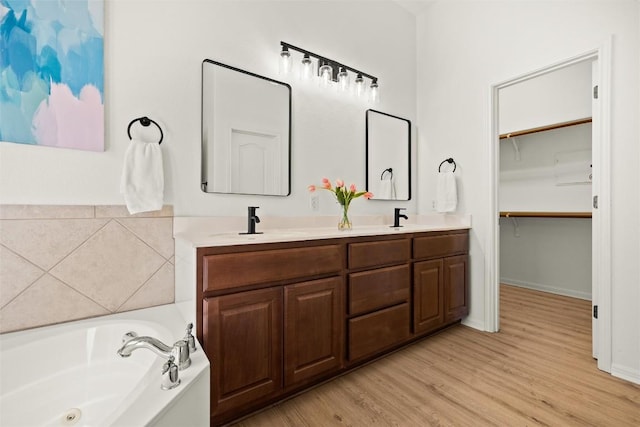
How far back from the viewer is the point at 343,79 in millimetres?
2482

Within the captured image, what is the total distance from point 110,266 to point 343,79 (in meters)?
2.09

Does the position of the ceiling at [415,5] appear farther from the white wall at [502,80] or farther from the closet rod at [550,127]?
the closet rod at [550,127]

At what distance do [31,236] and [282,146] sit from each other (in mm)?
1462

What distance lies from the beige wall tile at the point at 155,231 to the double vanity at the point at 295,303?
0.06 m

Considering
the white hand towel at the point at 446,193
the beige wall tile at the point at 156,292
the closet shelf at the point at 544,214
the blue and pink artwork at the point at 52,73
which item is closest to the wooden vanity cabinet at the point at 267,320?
the beige wall tile at the point at 156,292

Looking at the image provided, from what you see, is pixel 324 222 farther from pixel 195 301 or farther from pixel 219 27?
pixel 219 27

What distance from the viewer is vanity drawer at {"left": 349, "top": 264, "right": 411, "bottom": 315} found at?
6.16 feet

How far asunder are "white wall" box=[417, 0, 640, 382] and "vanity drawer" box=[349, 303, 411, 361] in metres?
0.95

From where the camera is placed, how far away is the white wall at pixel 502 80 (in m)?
1.86

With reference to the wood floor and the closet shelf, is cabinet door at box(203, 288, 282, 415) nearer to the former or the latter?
the wood floor

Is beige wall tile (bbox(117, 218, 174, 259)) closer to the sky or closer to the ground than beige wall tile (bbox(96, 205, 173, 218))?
closer to the ground

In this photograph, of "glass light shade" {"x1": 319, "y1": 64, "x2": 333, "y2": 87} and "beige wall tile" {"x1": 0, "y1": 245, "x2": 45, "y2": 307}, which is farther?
"glass light shade" {"x1": 319, "y1": 64, "x2": 333, "y2": 87}

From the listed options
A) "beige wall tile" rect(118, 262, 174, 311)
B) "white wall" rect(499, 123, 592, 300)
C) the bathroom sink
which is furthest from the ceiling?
"beige wall tile" rect(118, 262, 174, 311)

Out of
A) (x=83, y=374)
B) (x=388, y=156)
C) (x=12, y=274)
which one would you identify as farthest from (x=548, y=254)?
(x=12, y=274)
